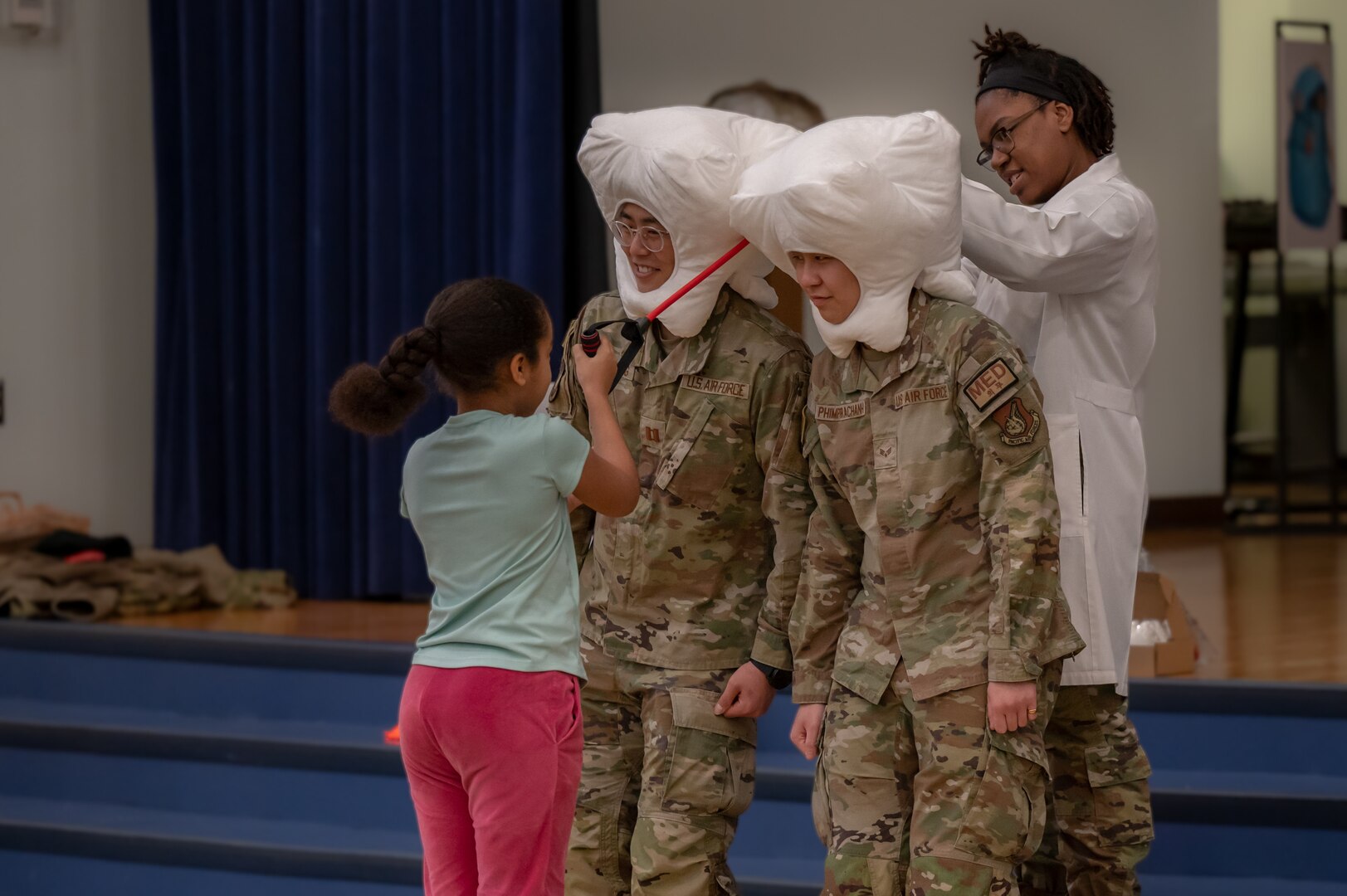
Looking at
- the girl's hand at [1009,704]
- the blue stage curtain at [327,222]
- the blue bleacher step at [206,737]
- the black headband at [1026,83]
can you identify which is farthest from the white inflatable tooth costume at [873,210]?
the blue stage curtain at [327,222]

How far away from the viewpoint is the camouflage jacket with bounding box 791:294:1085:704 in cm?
183

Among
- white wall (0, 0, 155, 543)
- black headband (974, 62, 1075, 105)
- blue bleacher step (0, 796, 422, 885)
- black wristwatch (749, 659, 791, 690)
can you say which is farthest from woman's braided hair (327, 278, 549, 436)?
white wall (0, 0, 155, 543)

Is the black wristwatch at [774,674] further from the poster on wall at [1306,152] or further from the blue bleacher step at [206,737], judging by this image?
the poster on wall at [1306,152]

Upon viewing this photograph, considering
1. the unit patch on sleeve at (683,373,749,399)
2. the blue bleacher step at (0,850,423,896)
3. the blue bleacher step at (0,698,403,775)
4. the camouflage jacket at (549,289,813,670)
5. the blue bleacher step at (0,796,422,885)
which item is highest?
the unit patch on sleeve at (683,373,749,399)

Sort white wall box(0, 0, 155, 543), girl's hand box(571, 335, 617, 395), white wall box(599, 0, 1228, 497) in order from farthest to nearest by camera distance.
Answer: white wall box(599, 0, 1228, 497) → white wall box(0, 0, 155, 543) → girl's hand box(571, 335, 617, 395)

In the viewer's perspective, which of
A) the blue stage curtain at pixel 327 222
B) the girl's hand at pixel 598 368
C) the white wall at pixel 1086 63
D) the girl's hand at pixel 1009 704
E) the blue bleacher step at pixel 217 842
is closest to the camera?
the girl's hand at pixel 1009 704

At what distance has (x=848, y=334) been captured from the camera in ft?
6.29

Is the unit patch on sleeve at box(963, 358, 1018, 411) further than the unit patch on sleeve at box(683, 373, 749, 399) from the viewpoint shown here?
No

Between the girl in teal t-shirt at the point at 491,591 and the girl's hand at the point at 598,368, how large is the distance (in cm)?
8

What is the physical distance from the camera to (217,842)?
3291 millimetres

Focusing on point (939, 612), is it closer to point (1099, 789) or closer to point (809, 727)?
point (809, 727)

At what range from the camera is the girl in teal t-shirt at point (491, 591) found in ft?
6.11

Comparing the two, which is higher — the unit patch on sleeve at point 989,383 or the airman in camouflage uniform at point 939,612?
the unit patch on sleeve at point 989,383

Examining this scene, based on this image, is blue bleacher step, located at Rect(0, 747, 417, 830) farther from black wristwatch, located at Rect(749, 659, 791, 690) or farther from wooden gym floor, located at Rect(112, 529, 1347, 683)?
black wristwatch, located at Rect(749, 659, 791, 690)
